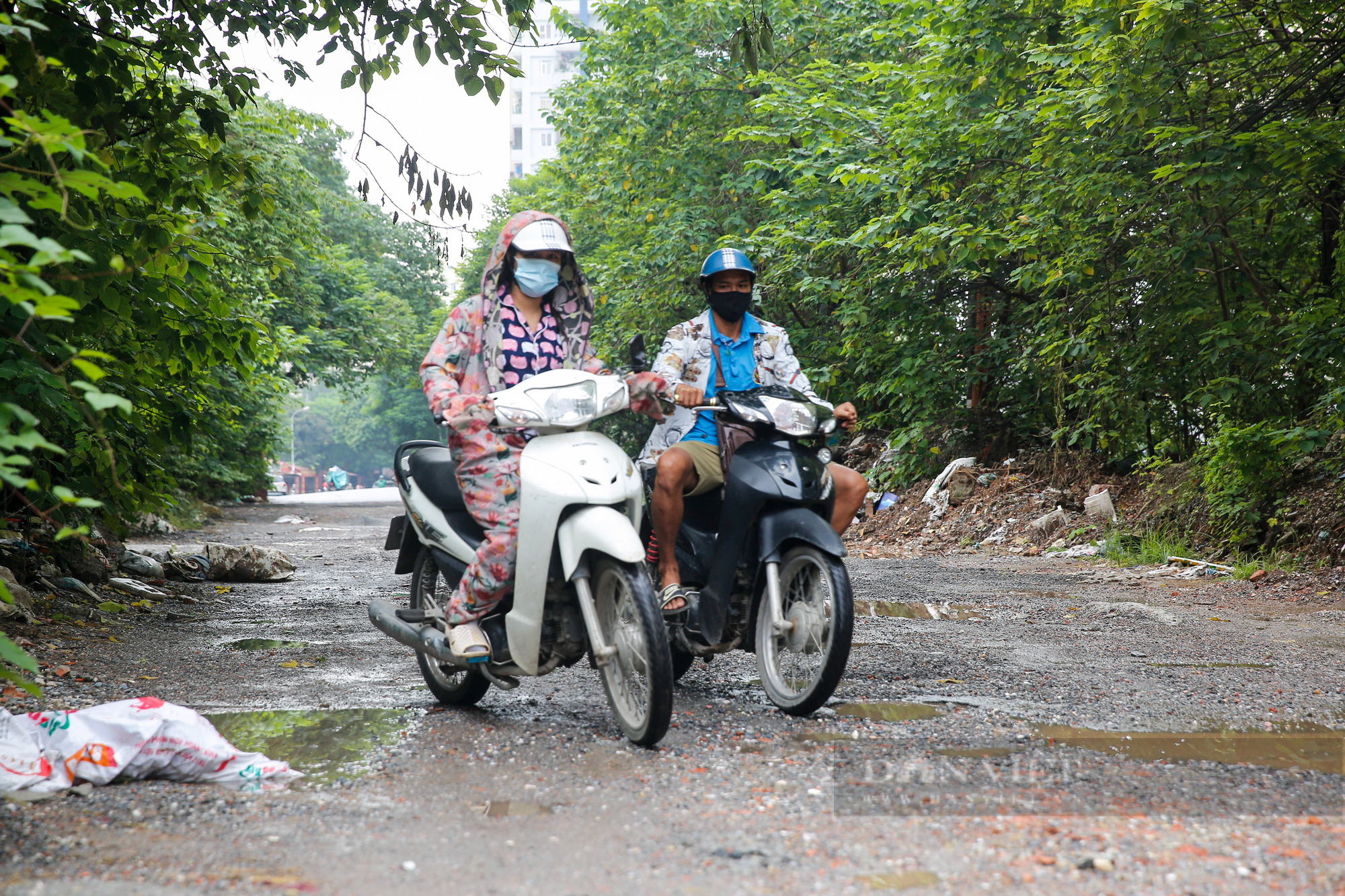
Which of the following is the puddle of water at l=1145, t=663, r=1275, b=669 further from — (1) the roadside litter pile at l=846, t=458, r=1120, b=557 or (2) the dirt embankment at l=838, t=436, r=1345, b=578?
(1) the roadside litter pile at l=846, t=458, r=1120, b=557

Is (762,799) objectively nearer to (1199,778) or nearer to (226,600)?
(1199,778)

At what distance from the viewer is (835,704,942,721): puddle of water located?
4156 millimetres

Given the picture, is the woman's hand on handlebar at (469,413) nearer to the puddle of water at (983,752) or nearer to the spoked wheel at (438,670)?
the spoked wheel at (438,670)

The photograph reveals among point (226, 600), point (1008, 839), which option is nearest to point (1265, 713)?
point (1008, 839)

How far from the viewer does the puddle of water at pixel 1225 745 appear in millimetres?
3464

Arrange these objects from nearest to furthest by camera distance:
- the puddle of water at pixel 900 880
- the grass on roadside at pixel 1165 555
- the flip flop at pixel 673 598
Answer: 1. the puddle of water at pixel 900 880
2. the flip flop at pixel 673 598
3. the grass on roadside at pixel 1165 555

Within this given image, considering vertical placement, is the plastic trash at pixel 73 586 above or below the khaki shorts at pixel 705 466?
below

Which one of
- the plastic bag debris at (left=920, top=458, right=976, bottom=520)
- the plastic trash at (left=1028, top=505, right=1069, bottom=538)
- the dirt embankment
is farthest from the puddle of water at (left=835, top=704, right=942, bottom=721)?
the plastic bag debris at (left=920, top=458, right=976, bottom=520)

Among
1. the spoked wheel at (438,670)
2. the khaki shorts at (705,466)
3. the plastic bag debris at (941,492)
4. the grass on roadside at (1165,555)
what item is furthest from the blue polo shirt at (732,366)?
the plastic bag debris at (941,492)

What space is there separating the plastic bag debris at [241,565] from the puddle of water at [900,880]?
28.3ft

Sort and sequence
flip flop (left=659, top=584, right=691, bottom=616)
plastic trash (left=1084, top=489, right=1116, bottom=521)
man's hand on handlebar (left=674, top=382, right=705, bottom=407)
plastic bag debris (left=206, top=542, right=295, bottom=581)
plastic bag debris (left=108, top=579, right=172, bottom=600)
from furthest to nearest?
plastic trash (left=1084, top=489, right=1116, bottom=521) < plastic bag debris (left=206, top=542, right=295, bottom=581) < plastic bag debris (left=108, top=579, right=172, bottom=600) < flip flop (left=659, top=584, right=691, bottom=616) < man's hand on handlebar (left=674, top=382, right=705, bottom=407)

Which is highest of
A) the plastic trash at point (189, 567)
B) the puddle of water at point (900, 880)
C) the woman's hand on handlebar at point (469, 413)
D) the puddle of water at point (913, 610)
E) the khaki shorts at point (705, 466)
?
the woman's hand on handlebar at point (469, 413)

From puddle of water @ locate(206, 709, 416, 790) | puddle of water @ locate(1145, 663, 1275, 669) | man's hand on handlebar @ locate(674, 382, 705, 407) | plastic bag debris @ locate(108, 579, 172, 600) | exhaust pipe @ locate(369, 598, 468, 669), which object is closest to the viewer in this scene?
puddle of water @ locate(206, 709, 416, 790)

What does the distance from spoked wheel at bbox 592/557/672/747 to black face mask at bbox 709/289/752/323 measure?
1.55 meters
